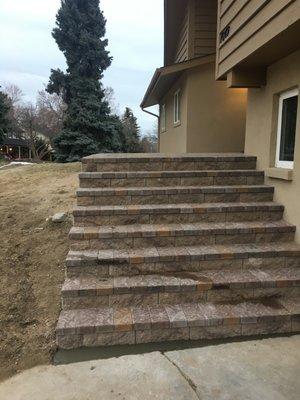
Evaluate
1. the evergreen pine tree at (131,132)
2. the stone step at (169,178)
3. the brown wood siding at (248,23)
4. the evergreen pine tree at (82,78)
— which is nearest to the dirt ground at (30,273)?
the stone step at (169,178)

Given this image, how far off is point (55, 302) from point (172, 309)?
1.17 metres

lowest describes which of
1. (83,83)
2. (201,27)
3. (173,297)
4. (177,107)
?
(173,297)

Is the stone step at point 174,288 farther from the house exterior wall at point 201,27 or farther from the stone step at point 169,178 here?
the house exterior wall at point 201,27

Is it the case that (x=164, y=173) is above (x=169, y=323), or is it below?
above

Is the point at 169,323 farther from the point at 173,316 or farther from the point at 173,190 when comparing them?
the point at 173,190

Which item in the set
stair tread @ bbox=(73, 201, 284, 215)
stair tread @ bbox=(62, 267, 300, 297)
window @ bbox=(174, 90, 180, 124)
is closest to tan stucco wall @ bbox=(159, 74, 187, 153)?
window @ bbox=(174, 90, 180, 124)

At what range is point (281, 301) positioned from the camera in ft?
10.9

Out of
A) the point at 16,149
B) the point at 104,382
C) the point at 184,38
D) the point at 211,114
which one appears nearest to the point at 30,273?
the point at 104,382

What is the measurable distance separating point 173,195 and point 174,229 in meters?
0.64

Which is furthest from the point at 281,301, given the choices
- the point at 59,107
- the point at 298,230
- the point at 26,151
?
the point at 26,151

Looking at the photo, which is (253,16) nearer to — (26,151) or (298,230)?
(298,230)

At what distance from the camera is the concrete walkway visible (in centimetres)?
234

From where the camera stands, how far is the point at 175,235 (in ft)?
12.4

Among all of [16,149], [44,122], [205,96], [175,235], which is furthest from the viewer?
[16,149]
